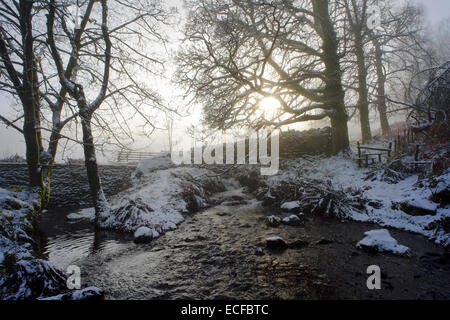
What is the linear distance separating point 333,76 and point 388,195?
7.04 metres

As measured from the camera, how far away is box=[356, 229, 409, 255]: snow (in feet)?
15.0

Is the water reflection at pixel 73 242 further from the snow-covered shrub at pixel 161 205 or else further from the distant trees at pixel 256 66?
the distant trees at pixel 256 66

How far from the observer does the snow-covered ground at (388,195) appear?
5.64 metres

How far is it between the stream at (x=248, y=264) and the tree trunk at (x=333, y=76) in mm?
6660

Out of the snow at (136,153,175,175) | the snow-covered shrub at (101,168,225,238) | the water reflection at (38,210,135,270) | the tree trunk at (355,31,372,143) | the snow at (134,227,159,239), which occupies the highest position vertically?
the tree trunk at (355,31,372,143)

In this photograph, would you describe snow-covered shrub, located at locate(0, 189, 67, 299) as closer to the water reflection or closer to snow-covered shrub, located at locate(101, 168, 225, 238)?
the water reflection

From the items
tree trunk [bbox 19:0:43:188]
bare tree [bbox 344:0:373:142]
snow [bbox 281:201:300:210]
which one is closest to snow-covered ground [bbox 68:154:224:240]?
tree trunk [bbox 19:0:43:188]

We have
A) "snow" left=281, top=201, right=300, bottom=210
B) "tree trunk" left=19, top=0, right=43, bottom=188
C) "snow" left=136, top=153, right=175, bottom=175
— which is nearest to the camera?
"tree trunk" left=19, top=0, right=43, bottom=188

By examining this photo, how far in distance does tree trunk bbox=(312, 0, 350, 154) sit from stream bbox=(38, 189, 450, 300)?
6660mm

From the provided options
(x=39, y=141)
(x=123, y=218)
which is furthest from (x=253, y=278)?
(x=39, y=141)

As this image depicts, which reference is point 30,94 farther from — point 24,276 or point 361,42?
point 361,42

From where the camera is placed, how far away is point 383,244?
15.8ft

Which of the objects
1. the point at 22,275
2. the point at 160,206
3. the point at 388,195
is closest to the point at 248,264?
the point at 22,275

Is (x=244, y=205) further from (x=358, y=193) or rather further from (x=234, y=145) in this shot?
(x=234, y=145)
